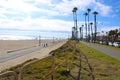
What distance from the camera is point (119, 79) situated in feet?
34.6

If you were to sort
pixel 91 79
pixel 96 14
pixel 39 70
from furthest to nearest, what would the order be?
pixel 96 14 → pixel 39 70 → pixel 91 79

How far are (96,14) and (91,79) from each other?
98269 millimetres

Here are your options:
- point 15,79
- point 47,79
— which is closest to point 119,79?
point 47,79

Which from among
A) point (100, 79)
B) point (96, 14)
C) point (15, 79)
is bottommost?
point (100, 79)

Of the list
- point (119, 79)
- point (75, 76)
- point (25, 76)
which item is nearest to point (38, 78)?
point (25, 76)

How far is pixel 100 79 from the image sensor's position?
1062cm

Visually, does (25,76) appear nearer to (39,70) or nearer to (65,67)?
(39,70)

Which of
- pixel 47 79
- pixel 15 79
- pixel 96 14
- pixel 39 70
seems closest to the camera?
pixel 15 79

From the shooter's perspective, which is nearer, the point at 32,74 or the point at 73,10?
the point at 32,74

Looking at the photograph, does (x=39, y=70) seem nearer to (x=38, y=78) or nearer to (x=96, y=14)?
(x=38, y=78)

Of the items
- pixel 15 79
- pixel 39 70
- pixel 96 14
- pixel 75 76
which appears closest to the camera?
pixel 15 79

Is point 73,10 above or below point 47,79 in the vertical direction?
above

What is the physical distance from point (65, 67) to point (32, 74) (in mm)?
2154

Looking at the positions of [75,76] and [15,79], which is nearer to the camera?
[15,79]
